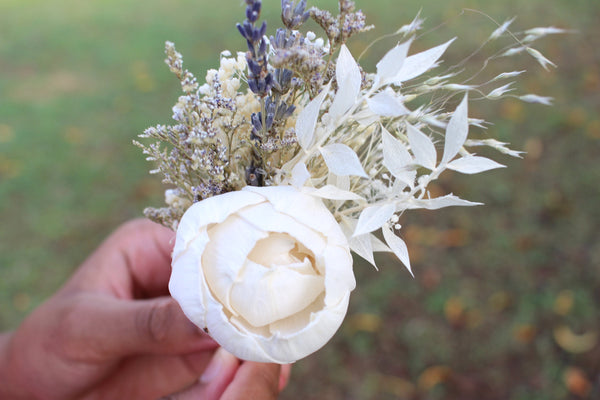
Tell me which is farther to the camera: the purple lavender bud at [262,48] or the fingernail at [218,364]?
the fingernail at [218,364]

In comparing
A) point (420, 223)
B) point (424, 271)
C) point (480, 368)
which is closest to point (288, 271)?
point (480, 368)

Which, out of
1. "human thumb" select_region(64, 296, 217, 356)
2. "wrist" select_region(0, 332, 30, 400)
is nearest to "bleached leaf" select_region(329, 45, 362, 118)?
"human thumb" select_region(64, 296, 217, 356)

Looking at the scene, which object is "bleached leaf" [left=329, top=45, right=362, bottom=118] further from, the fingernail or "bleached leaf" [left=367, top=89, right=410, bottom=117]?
the fingernail

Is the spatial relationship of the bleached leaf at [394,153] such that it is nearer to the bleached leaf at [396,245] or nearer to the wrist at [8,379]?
the bleached leaf at [396,245]

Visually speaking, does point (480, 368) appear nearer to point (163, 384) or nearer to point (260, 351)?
point (163, 384)

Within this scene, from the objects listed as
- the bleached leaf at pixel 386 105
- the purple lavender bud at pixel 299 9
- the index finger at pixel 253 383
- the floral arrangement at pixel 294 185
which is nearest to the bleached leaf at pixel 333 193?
the floral arrangement at pixel 294 185
